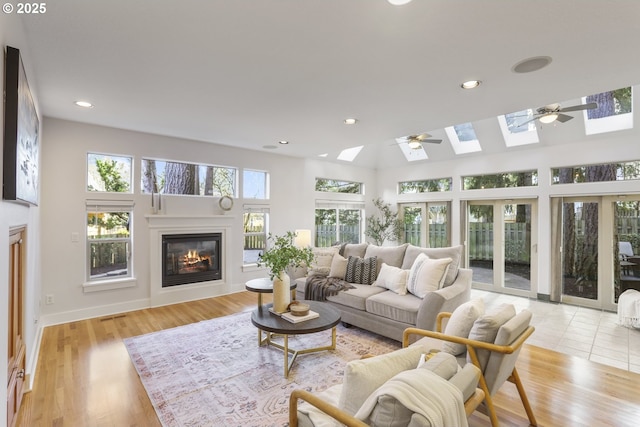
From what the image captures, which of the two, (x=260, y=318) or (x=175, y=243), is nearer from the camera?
(x=260, y=318)

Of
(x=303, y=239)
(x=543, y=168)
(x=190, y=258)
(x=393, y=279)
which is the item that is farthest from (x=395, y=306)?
(x=543, y=168)

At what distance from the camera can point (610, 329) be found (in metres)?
4.07

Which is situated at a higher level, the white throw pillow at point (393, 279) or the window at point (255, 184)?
the window at point (255, 184)

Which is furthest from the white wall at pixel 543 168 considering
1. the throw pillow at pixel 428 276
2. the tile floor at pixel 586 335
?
the throw pillow at pixel 428 276

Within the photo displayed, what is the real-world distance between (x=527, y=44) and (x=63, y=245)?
5475 millimetres

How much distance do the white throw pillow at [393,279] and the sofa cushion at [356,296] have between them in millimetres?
95

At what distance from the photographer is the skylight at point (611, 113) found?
4672 mm

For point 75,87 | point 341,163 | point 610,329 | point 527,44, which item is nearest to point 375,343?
point 527,44

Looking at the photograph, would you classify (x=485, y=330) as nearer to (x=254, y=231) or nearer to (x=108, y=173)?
(x=254, y=231)

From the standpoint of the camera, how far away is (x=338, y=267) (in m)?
4.45

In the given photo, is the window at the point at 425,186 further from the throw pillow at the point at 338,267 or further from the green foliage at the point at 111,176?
the green foliage at the point at 111,176

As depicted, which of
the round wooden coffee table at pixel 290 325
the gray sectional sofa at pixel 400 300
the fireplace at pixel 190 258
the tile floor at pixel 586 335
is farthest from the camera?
the fireplace at pixel 190 258

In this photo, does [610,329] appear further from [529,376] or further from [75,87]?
[75,87]

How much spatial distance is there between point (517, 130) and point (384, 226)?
3506 millimetres
